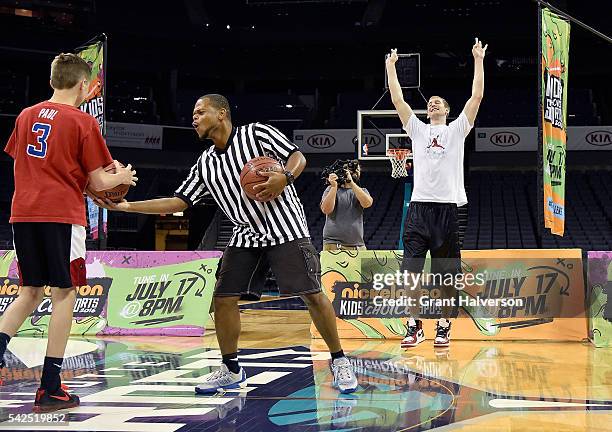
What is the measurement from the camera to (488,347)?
6.47 meters

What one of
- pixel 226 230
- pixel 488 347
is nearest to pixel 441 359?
pixel 488 347

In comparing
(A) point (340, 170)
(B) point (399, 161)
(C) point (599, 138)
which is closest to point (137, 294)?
(A) point (340, 170)

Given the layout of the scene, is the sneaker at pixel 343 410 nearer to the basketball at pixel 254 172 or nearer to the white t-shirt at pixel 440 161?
the basketball at pixel 254 172

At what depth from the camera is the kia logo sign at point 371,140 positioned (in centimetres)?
1486

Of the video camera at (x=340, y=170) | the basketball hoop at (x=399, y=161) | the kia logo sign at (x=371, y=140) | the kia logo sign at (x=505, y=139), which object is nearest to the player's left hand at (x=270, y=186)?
the video camera at (x=340, y=170)

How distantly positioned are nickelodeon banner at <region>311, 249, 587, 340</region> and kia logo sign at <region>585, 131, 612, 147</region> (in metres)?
16.8

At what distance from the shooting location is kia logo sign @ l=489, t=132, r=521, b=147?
909 inches

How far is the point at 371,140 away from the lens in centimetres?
1547

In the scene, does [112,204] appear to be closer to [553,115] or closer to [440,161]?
[440,161]

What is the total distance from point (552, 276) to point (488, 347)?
3.76ft

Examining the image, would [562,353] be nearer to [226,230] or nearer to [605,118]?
[226,230]

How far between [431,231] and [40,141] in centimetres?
349

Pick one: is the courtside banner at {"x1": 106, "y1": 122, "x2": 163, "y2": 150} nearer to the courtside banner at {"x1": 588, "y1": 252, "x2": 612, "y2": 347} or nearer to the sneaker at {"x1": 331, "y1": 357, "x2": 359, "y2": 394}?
the courtside banner at {"x1": 588, "y1": 252, "x2": 612, "y2": 347}

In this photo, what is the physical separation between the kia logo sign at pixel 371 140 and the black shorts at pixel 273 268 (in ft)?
34.3
